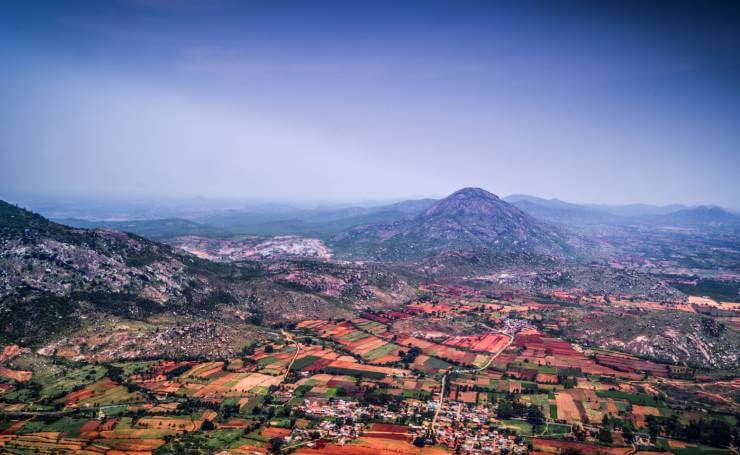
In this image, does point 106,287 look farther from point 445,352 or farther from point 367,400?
point 445,352

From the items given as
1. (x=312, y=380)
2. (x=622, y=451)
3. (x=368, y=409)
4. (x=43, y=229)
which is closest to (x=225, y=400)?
(x=312, y=380)

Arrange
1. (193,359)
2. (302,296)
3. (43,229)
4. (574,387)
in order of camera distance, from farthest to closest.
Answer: (302,296), (43,229), (193,359), (574,387)

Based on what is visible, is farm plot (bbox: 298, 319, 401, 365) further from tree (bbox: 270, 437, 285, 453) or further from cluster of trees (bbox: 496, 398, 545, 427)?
tree (bbox: 270, 437, 285, 453)

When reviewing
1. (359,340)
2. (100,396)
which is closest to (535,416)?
(359,340)

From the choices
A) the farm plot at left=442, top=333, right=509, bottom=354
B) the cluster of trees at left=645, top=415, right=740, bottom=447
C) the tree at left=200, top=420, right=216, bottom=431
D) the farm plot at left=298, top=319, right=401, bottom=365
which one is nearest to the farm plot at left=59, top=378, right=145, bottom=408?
the tree at left=200, top=420, right=216, bottom=431

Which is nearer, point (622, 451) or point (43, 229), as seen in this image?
point (622, 451)

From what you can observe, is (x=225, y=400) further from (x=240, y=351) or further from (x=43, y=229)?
(x=43, y=229)

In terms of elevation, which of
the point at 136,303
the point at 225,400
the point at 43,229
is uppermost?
the point at 43,229
